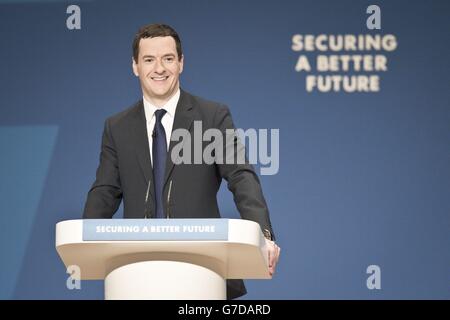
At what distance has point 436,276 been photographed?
4754 mm

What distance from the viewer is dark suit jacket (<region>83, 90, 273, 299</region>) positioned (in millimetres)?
3425

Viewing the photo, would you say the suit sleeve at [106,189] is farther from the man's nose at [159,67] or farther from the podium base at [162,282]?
the podium base at [162,282]

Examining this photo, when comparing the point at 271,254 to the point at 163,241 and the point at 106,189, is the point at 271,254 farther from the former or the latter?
the point at 106,189

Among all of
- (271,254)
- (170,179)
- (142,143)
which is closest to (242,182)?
(170,179)

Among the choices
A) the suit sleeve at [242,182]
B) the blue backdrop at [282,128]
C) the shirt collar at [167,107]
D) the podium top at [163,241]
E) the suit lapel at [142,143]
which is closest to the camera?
the podium top at [163,241]

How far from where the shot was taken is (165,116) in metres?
3.61

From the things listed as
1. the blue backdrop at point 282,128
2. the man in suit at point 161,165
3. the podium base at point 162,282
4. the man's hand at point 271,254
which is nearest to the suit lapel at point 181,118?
the man in suit at point 161,165

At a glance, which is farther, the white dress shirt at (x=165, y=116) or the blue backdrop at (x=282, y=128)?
the blue backdrop at (x=282, y=128)

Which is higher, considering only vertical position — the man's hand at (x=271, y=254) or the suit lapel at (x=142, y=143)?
the suit lapel at (x=142, y=143)

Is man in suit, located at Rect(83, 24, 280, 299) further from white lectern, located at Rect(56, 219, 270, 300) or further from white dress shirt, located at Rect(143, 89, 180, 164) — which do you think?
white lectern, located at Rect(56, 219, 270, 300)

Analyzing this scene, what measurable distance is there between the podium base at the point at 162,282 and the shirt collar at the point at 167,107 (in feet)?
3.10

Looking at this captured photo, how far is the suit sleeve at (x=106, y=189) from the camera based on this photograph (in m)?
3.46

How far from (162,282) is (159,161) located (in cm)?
82
